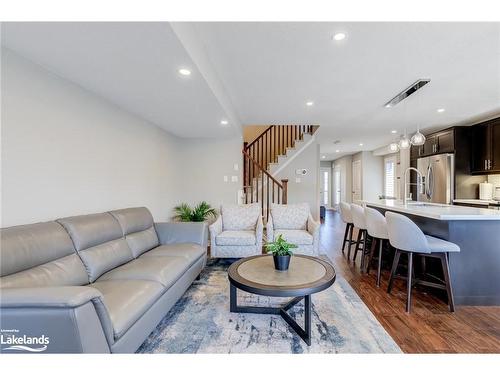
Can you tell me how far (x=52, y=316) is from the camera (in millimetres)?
1178

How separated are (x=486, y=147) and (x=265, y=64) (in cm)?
488

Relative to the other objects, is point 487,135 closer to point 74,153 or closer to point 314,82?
point 314,82

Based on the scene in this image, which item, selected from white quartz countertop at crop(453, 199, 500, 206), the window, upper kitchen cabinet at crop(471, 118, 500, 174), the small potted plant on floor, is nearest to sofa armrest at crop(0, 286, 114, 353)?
the small potted plant on floor

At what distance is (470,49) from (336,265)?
298 cm

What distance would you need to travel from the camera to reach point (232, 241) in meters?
3.65

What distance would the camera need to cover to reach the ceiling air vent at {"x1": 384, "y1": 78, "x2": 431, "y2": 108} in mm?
3031

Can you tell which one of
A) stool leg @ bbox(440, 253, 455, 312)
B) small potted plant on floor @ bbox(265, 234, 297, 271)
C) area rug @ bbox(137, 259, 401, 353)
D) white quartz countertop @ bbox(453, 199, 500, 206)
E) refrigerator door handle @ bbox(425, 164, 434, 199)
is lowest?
area rug @ bbox(137, 259, 401, 353)

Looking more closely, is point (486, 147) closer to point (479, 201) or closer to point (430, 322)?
point (479, 201)

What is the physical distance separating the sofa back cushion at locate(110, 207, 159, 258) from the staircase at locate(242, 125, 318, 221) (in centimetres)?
262

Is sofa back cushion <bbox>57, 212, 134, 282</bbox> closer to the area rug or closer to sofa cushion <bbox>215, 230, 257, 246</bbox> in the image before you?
the area rug

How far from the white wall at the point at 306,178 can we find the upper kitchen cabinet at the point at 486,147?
3.15 m

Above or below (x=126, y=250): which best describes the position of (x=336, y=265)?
below

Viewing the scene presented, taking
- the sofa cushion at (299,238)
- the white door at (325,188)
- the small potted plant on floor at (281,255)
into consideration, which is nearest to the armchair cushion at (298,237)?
the sofa cushion at (299,238)
